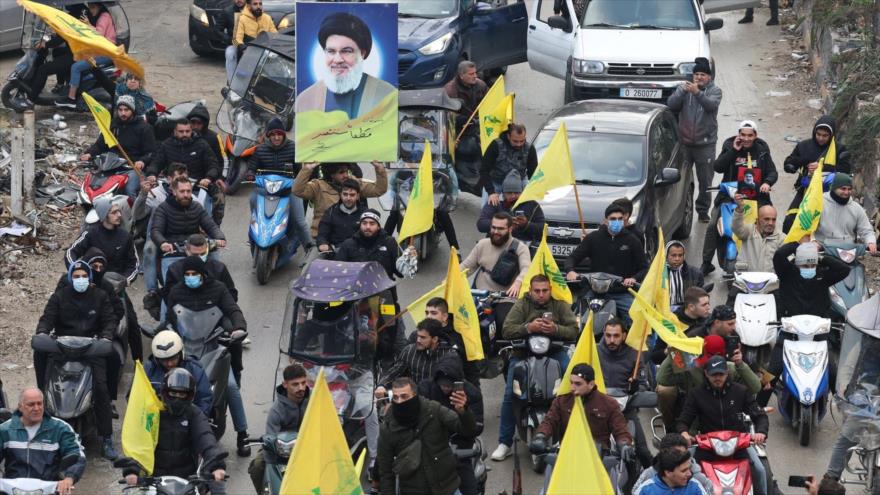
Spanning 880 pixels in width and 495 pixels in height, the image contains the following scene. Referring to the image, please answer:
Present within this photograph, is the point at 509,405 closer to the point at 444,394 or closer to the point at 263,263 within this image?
the point at 444,394

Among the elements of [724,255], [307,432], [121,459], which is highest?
[307,432]

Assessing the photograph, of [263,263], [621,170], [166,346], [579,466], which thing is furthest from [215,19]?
[579,466]

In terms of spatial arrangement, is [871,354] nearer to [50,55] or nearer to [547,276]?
[547,276]

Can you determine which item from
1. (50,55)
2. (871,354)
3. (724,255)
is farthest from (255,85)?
(871,354)

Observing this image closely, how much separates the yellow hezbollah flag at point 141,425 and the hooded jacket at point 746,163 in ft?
24.7

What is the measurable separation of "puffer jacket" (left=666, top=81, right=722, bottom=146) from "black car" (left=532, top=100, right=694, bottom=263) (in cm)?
42

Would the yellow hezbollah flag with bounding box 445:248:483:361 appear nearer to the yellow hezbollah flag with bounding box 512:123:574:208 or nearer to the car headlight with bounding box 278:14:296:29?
the yellow hezbollah flag with bounding box 512:123:574:208

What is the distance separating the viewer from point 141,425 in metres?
12.7

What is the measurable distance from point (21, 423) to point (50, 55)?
10.4m

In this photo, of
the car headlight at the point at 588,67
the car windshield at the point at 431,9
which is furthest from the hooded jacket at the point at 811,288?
the car windshield at the point at 431,9

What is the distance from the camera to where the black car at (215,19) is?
25.6 meters

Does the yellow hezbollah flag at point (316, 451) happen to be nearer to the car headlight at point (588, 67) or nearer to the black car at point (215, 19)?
the car headlight at point (588, 67)

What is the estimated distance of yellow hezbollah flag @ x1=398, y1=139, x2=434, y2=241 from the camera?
17047 mm

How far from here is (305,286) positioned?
47.2 feet
